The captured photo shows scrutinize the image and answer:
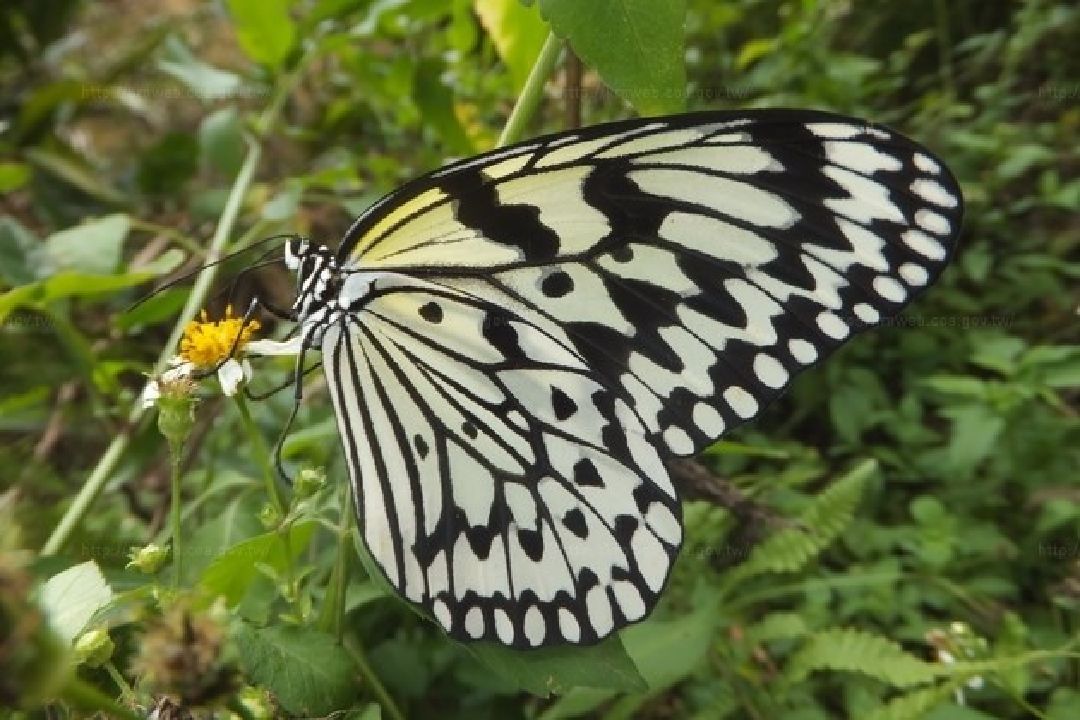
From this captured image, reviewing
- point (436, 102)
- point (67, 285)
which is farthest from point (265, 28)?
point (67, 285)

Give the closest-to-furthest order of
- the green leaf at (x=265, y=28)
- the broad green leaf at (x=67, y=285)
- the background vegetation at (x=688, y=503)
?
the background vegetation at (x=688, y=503)
the broad green leaf at (x=67, y=285)
the green leaf at (x=265, y=28)

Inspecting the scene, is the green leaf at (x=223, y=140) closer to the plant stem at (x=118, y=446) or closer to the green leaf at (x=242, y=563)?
the plant stem at (x=118, y=446)

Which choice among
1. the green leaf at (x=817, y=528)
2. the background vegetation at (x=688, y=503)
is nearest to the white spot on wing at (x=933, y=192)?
the background vegetation at (x=688, y=503)

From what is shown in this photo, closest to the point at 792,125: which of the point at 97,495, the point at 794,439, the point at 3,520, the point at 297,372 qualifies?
the point at 297,372

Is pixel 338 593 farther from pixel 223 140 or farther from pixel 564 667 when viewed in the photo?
pixel 223 140

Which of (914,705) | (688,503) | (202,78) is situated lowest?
(914,705)

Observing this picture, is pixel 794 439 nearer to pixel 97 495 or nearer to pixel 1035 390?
pixel 1035 390
